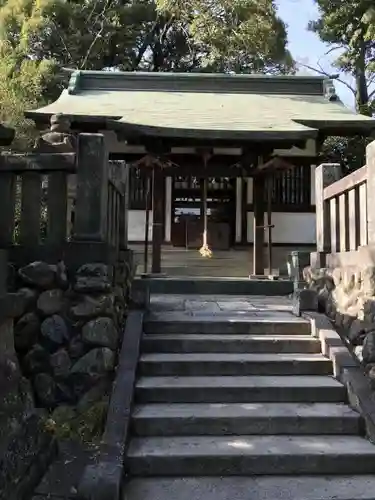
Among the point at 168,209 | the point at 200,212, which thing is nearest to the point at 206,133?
the point at 168,209

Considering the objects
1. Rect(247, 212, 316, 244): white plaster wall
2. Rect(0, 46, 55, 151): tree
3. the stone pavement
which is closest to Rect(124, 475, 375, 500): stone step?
the stone pavement

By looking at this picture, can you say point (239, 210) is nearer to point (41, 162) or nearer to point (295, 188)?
point (295, 188)

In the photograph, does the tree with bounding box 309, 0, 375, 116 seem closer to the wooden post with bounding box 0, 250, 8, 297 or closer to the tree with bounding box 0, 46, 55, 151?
the tree with bounding box 0, 46, 55, 151

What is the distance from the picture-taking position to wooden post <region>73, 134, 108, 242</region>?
472 cm

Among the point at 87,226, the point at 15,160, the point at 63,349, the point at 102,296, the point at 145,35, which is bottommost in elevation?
the point at 63,349

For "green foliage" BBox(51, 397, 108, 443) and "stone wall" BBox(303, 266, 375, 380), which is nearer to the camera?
"green foliage" BBox(51, 397, 108, 443)

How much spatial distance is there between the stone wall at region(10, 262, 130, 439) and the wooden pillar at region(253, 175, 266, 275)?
5.32m

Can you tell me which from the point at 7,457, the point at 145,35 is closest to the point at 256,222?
the point at 7,457

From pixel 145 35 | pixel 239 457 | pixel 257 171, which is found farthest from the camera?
pixel 145 35

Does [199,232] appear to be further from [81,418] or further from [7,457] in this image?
[7,457]

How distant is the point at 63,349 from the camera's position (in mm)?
4387

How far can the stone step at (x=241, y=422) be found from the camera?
4.11 m

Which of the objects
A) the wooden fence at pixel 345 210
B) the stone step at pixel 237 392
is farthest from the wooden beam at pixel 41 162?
the wooden fence at pixel 345 210

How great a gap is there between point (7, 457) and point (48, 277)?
168 centimetres
